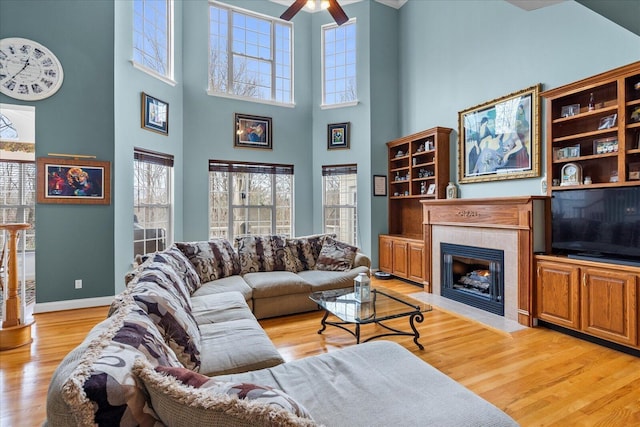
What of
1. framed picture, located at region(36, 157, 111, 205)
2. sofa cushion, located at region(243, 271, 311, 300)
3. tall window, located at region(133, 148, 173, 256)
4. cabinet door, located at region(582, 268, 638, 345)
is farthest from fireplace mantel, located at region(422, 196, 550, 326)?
framed picture, located at region(36, 157, 111, 205)

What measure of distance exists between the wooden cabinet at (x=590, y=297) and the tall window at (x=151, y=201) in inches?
199

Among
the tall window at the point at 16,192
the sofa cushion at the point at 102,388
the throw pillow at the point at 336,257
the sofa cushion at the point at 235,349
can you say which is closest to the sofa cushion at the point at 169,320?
the sofa cushion at the point at 235,349

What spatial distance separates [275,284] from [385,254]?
274 centimetres

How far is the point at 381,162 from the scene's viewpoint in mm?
5883

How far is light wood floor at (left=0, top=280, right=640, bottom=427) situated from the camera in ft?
6.52

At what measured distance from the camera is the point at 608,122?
300 cm

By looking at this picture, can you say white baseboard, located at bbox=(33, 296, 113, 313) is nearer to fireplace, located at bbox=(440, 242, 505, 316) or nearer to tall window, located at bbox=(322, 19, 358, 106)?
fireplace, located at bbox=(440, 242, 505, 316)

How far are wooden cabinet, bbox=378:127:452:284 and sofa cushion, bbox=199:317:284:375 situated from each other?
3.38m

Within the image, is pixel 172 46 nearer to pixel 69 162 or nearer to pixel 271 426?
pixel 69 162

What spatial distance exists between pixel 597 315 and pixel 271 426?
3396 mm

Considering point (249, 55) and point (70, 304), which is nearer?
point (70, 304)

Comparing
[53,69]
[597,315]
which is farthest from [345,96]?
[597,315]

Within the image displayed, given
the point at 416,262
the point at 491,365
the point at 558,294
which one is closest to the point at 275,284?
the point at 491,365

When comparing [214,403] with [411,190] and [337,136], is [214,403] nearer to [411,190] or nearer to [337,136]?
[411,190]
